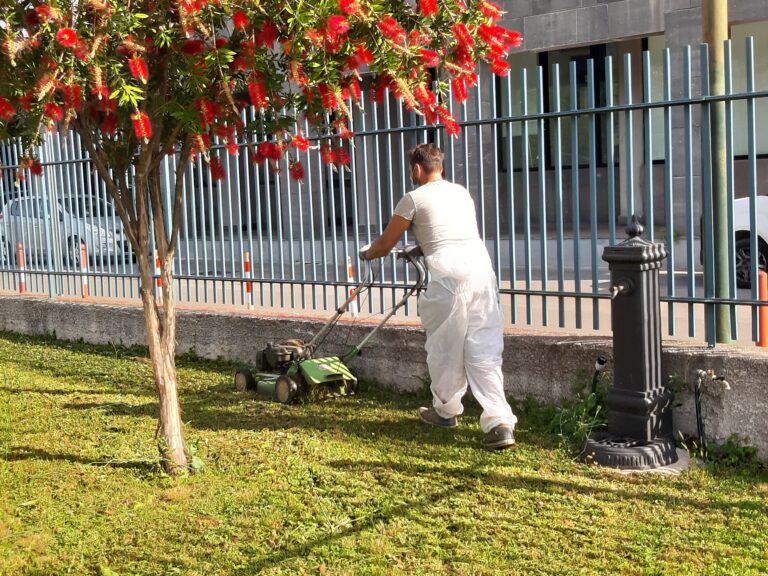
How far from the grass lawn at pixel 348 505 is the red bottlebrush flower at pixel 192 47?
238cm

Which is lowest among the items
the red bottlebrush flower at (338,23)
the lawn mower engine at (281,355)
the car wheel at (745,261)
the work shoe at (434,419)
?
the work shoe at (434,419)

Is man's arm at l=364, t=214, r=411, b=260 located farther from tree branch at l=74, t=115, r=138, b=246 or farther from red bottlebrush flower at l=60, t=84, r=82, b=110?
red bottlebrush flower at l=60, t=84, r=82, b=110

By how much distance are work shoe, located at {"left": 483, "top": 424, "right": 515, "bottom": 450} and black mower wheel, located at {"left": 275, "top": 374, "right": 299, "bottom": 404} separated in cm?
195

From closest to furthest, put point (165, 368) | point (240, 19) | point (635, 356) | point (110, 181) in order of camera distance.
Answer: point (240, 19) → point (110, 181) → point (635, 356) → point (165, 368)

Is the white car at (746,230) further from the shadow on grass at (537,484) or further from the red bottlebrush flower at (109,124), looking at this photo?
the red bottlebrush flower at (109,124)

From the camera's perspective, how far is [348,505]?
5.10 meters

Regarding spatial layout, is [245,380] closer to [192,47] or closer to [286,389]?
[286,389]

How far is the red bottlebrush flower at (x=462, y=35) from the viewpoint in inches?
194

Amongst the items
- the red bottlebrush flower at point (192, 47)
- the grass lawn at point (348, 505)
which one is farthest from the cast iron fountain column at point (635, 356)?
the red bottlebrush flower at point (192, 47)

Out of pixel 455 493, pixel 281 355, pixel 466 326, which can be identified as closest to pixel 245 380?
pixel 281 355

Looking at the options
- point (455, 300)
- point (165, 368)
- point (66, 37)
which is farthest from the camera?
point (455, 300)

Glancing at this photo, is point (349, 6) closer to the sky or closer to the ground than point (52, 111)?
closer to the sky

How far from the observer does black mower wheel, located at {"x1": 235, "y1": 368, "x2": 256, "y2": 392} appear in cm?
795

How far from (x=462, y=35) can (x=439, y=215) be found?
1545 mm
